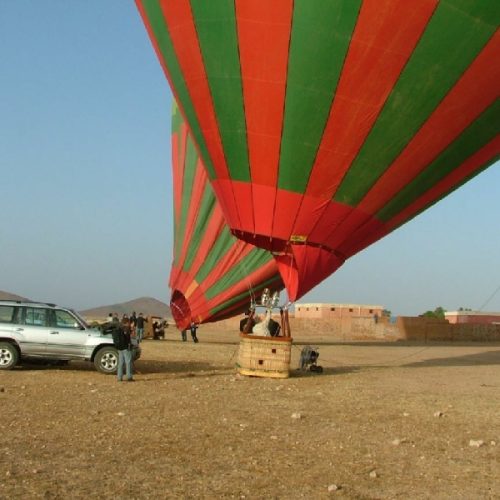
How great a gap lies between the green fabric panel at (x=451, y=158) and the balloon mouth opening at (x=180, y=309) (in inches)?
538

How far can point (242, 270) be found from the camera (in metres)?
22.5

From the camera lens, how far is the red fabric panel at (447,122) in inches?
460

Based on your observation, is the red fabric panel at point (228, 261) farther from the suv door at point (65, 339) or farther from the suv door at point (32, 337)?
the suv door at point (32, 337)

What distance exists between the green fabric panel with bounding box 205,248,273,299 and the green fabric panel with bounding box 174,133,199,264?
2.92 metres

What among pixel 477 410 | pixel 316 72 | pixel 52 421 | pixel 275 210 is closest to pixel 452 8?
pixel 316 72

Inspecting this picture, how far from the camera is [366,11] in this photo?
11.0 meters

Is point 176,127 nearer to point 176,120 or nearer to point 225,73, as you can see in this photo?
point 176,120

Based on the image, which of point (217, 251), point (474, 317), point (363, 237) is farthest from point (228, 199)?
point (474, 317)

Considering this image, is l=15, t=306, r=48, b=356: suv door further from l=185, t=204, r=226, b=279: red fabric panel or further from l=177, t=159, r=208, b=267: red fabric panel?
l=177, t=159, r=208, b=267: red fabric panel

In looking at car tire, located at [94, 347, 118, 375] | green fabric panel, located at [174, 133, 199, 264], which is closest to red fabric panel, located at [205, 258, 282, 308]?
green fabric panel, located at [174, 133, 199, 264]

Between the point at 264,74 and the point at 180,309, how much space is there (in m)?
16.7

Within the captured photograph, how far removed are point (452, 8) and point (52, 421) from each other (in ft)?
27.3

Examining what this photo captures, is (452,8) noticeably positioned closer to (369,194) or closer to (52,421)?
(369,194)

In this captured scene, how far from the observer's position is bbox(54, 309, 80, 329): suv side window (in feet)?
48.6
